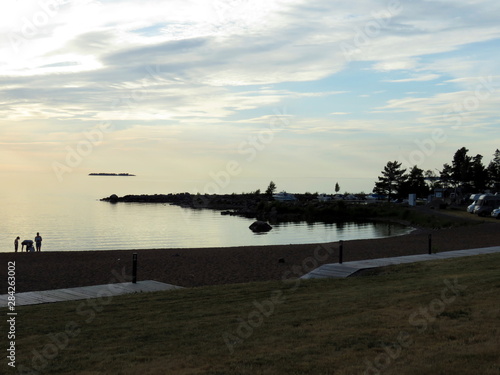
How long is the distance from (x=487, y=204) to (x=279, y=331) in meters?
54.2

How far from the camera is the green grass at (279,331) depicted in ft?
23.6

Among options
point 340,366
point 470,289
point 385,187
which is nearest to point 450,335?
point 340,366

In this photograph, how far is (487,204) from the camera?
57.0 meters

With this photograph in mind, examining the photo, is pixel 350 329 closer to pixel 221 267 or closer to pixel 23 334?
pixel 23 334

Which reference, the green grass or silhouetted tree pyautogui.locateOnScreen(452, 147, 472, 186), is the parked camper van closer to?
silhouetted tree pyautogui.locateOnScreen(452, 147, 472, 186)

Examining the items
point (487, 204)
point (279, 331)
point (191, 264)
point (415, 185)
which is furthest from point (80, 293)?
point (415, 185)

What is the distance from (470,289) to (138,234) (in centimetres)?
4916

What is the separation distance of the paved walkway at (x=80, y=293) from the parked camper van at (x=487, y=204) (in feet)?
161

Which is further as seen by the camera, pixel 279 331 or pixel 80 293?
pixel 80 293

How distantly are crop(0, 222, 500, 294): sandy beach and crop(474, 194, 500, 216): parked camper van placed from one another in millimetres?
25328

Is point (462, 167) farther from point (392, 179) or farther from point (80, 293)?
point (80, 293)

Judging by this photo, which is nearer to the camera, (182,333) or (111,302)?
(182,333)

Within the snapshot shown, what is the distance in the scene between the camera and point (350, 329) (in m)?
8.78

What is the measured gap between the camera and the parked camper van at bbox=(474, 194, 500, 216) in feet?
185
